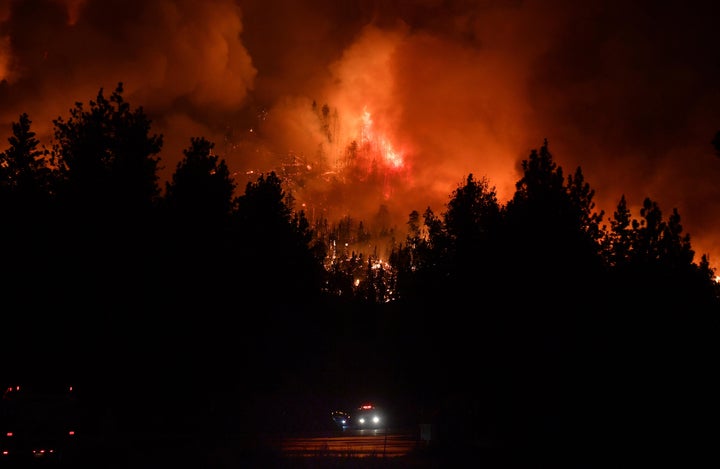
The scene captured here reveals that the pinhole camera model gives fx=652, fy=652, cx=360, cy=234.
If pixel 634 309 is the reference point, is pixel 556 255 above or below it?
above

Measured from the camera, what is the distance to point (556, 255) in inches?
975

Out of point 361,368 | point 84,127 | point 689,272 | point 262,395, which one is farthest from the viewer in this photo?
point 361,368

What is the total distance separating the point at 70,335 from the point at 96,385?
3.63 m

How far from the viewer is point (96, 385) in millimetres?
35375

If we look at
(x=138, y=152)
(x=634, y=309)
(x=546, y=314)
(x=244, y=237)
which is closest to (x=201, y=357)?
(x=244, y=237)

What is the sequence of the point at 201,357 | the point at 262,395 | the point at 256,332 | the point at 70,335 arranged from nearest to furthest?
the point at 70,335, the point at 201,357, the point at 256,332, the point at 262,395

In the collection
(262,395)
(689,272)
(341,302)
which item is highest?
(341,302)

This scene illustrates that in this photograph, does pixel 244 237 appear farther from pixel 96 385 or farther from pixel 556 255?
pixel 556 255

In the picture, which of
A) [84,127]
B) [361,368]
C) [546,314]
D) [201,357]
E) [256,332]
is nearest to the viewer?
[546,314]

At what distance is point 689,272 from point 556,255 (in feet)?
21.4

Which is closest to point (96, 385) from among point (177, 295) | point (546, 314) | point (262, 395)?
point (177, 295)

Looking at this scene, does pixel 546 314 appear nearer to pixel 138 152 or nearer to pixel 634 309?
pixel 634 309

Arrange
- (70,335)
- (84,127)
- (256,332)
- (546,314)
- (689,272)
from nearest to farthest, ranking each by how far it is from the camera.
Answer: (546,314)
(689,272)
(70,335)
(84,127)
(256,332)

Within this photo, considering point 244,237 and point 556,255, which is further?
Result: point 244,237
